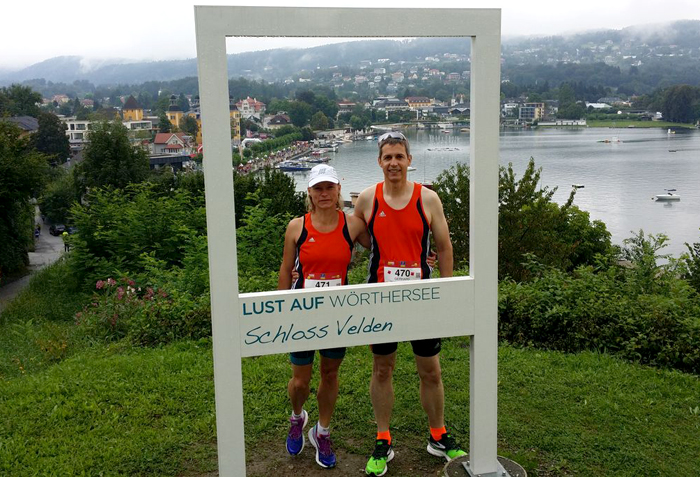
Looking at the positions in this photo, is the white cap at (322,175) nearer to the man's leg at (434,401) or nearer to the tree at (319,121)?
the tree at (319,121)

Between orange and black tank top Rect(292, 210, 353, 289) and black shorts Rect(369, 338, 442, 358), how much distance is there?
16.0 inches

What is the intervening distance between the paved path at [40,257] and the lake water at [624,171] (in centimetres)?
2033

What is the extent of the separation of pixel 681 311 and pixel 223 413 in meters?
3.89

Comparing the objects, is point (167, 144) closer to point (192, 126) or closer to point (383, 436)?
point (192, 126)

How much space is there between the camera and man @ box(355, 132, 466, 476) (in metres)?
3.45

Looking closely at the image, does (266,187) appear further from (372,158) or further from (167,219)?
(372,158)

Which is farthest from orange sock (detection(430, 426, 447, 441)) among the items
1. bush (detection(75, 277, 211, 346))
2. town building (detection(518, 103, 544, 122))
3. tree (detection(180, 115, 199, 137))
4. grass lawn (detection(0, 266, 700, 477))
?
town building (detection(518, 103, 544, 122))

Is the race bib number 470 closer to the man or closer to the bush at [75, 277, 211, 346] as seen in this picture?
the man

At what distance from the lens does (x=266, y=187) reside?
23.4 metres

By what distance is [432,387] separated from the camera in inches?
146

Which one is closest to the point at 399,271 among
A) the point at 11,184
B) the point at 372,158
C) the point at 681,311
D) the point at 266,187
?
the point at 372,158

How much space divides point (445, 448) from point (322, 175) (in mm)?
1651

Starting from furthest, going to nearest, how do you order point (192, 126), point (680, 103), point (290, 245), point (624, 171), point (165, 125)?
point (680, 103) → point (165, 125) → point (624, 171) → point (192, 126) → point (290, 245)

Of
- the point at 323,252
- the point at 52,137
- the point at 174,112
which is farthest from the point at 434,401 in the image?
the point at 174,112
